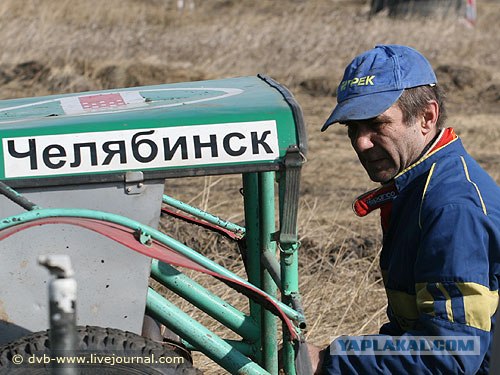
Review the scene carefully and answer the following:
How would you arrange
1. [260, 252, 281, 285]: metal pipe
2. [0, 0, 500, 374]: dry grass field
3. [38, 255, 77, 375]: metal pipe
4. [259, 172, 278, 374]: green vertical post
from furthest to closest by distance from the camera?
[0, 0, 500, 374]: dry grass field → [259, 172, 278, 374]: green vertical post → [260, 252, 281, 285]: metal pipe → [38, 255, 77, 375]: metal pipe

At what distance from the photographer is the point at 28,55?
1123 centimetres

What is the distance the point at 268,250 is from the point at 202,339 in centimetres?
54

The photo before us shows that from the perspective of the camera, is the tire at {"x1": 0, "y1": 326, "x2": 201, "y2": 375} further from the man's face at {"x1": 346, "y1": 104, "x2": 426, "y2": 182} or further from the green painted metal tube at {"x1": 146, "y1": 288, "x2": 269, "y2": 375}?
the man's face at {"x1": 346, "y1": 104, "x2": 426, "y2": 182}

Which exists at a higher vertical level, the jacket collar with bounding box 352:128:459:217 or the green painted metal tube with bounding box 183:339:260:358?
the jacket collar with bounding box 352:128:459:217

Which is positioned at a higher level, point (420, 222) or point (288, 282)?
point (420, 222)

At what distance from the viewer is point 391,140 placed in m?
3.03

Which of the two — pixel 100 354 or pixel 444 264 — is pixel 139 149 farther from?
pixel 444 264

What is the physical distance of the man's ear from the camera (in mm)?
3031

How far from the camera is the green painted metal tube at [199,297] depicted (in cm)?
329

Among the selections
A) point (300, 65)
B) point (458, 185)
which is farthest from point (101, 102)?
point (300, 65)

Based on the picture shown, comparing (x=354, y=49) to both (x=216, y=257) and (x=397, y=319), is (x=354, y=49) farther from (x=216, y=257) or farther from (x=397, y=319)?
(x=397, y=319)

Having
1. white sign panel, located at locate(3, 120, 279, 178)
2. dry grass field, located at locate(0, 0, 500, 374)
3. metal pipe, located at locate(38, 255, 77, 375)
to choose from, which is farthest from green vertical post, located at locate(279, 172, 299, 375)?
dry grass field, located at locate(0, 0, 500, 374)

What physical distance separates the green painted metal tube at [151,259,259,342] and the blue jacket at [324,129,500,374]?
508 mm

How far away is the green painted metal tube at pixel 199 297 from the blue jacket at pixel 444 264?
0.51 m
